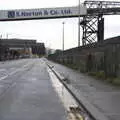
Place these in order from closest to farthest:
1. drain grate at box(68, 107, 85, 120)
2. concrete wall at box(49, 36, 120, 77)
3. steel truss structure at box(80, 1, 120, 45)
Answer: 1. drain grate at box(68, 107, 85, 120)
2. concrete wall at box(49, 36, 120, 77)
3. steel truss structure at box(80, 1, 120, 45)

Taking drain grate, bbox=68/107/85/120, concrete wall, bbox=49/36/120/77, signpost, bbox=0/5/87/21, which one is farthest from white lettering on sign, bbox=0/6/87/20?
drain grate, bbox=68/107/85/120

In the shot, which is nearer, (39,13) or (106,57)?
(106,57)

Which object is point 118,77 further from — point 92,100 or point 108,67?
point 92,100

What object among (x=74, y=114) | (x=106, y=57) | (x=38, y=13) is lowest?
(x=74, y=114)

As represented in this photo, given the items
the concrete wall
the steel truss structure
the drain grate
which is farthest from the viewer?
the steel truss structure

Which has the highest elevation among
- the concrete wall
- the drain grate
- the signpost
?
the signpost

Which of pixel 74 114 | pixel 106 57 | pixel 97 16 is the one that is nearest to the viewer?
pixel 74 114

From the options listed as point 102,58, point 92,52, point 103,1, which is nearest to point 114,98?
point 102,58

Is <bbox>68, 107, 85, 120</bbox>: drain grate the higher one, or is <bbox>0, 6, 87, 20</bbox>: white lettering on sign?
<bbox>0, 6, 87, 20</bbox>: white lettering on sign

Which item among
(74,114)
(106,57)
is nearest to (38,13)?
(106,57)

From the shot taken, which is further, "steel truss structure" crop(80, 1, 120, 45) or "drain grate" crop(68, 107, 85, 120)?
"steel truss structure" crop(80, 1, 120, 45)

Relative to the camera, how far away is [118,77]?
24.2 m

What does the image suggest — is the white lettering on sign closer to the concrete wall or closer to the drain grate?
the concrete wall

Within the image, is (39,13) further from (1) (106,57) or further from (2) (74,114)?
(2) (74,114)
